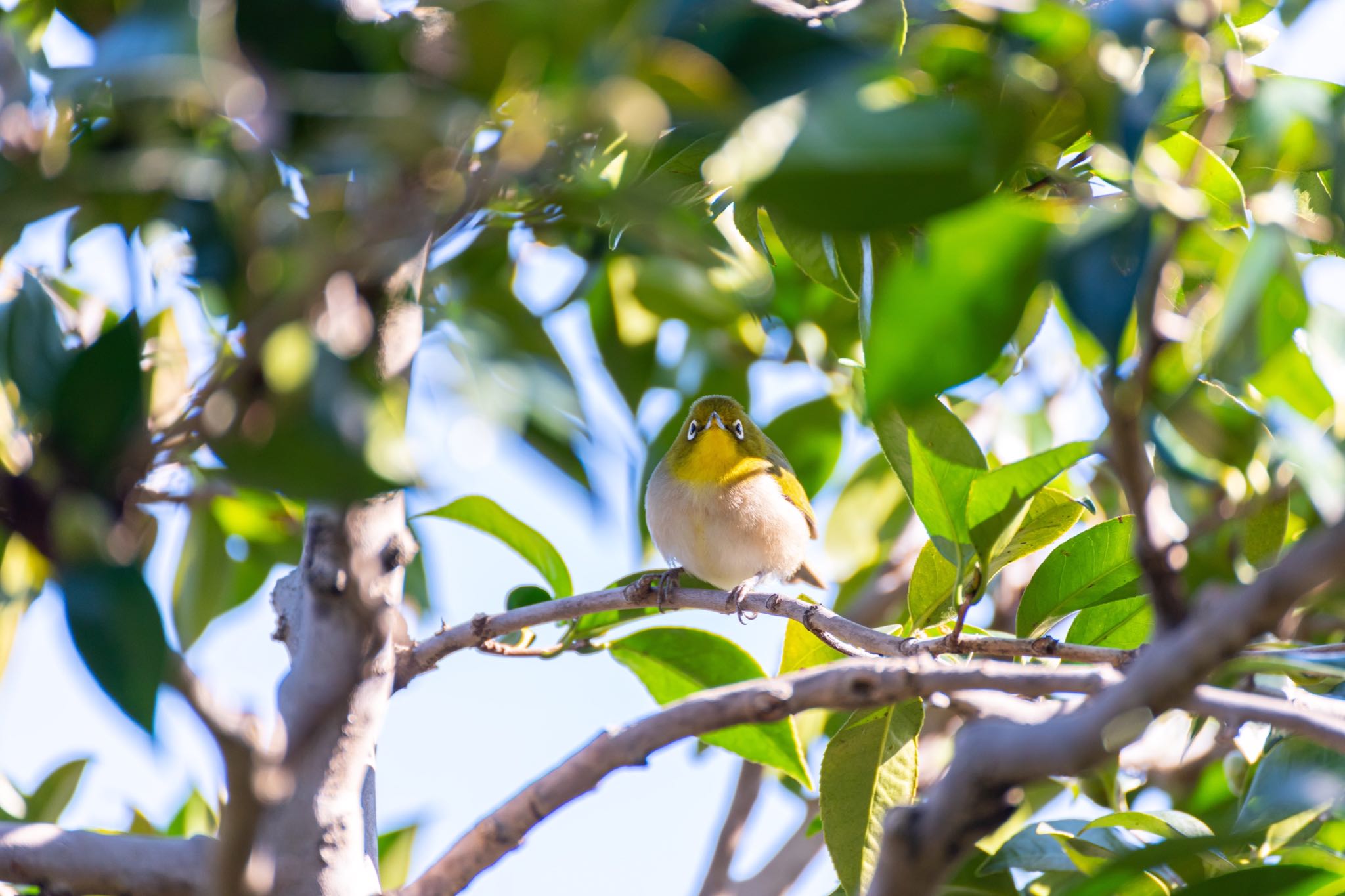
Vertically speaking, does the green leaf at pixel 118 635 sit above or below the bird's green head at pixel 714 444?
above

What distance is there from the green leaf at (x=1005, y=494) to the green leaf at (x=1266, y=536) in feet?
1.68

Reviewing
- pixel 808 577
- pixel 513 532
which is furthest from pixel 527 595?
pixel 808 577

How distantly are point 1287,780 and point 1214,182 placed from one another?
0.83 m

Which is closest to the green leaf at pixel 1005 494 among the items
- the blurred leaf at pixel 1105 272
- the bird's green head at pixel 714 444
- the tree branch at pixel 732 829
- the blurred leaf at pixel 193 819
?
the blurred leaf at pixel 1105 272

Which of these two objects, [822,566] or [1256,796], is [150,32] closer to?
[1256,796]

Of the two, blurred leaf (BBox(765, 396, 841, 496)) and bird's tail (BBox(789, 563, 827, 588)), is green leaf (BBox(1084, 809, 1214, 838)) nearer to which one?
blurred leaf (BBox(765, 396, 841, 496))

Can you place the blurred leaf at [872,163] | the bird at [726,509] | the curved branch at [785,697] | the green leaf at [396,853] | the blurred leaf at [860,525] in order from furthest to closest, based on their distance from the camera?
the bird at [726,509] → the blurred leaf at [860,525] → the green leaf at [396,853] → the curved branch at [785,697] → the blurred leaf at [872,163]

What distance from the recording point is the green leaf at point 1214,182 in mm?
1493

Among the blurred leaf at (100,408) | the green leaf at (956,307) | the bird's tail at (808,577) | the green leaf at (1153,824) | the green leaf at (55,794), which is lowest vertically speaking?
the bird's tail at (808,577)

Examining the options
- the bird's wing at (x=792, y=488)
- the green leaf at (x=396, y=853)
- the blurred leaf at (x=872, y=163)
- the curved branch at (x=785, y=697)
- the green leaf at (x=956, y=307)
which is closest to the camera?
the blurred leaf at (x=872, y=163)

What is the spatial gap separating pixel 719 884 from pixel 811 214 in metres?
2.37

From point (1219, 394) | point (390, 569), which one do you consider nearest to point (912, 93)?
point (1219, 394)

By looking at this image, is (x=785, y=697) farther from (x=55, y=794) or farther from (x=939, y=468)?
(x=55, y=794)

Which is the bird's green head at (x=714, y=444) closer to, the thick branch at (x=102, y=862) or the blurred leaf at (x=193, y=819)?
the blurred leaf at (x=193, y=819)
